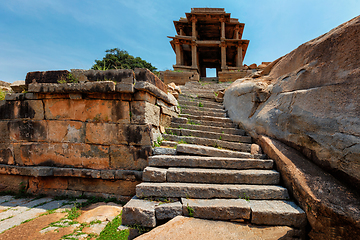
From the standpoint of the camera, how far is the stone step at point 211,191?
247 cm

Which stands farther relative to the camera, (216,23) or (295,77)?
(216,23)

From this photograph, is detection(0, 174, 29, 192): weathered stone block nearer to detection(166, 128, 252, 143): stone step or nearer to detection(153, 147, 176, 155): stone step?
detection(153, 147, 176, 155): stone step

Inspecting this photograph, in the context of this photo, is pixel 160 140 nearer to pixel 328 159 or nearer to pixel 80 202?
pixel 80 202

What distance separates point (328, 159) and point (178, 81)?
10.6 m

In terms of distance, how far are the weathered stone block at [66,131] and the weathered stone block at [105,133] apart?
182 millimetres

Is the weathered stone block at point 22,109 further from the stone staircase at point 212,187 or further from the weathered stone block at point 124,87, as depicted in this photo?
the stone staircase at point 212,187

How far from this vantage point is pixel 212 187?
249 centimetres

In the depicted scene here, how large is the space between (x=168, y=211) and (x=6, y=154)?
408cm

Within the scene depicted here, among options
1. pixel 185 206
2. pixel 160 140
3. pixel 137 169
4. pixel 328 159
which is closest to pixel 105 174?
pixel 137 169

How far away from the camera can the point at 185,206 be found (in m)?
2.27

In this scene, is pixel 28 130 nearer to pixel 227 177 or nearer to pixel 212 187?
pixel 212 187

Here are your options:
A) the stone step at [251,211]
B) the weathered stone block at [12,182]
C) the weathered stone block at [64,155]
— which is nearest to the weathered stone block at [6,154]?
the weathered stone block at [64,155]

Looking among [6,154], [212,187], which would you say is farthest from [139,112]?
[6,154]

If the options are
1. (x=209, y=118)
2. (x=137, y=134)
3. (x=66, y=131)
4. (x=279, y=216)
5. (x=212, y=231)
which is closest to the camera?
(x=212, y=231)
